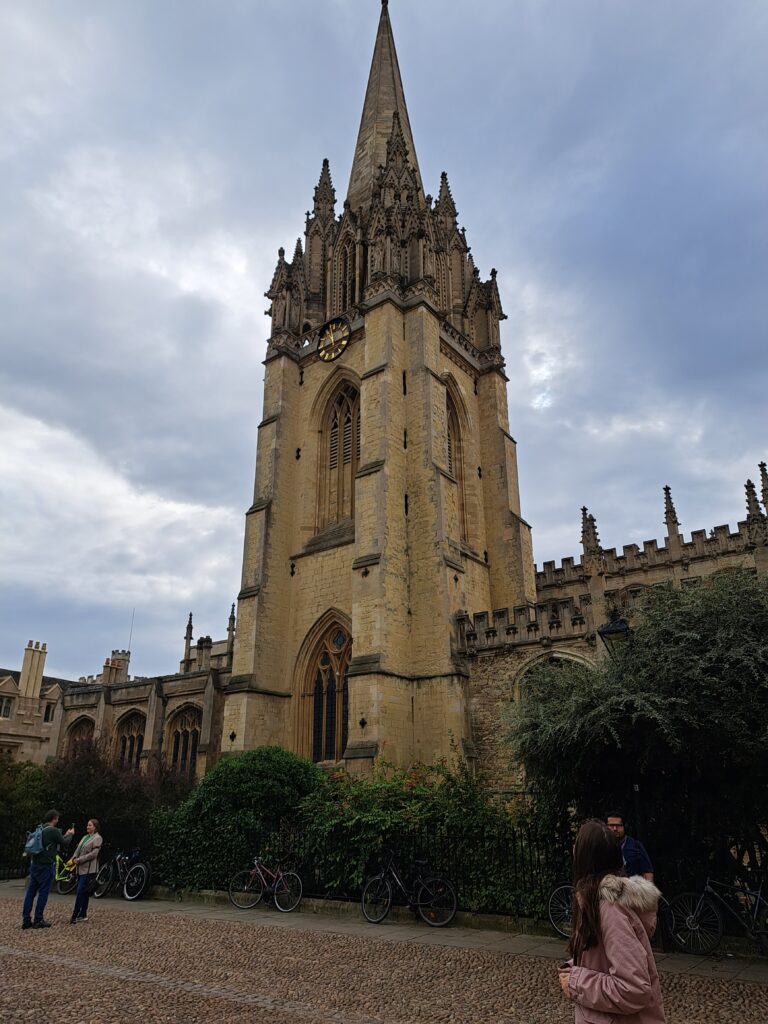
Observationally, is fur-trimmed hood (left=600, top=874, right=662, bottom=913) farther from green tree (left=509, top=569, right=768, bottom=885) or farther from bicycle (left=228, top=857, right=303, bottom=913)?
bicycle (left=228, top=857, right=303, bottom=913)

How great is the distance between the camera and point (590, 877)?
3111 mm

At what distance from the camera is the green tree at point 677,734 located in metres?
8.26

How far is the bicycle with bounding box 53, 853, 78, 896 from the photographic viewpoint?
46.9 ft

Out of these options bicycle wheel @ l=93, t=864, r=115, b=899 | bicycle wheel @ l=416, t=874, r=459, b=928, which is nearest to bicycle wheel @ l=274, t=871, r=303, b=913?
bicycle wheel @ l=416, t=874, r=459, b=928

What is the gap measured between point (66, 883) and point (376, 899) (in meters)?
7.62

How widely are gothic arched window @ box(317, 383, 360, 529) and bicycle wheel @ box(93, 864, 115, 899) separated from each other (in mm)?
13805

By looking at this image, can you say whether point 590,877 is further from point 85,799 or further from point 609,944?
point 85,799

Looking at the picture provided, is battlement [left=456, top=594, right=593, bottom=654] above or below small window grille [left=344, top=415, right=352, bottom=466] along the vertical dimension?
below

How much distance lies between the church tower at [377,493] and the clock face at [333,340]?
0.19ft

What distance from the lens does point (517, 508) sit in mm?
26594

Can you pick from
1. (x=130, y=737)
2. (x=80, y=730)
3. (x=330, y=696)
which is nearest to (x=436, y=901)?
(x=330, y=696)

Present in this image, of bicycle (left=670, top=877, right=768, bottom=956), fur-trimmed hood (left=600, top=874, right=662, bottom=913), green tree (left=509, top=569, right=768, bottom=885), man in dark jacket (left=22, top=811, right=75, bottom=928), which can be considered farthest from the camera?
man in dark jacket (left=22, top=811, right=75, bottom=928)

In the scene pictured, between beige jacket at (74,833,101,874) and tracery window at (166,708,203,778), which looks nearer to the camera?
beige jacket at (74,833,101,874)

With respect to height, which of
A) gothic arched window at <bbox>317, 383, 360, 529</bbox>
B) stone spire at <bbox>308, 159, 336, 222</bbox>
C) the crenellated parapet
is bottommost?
the crenellated parapet
